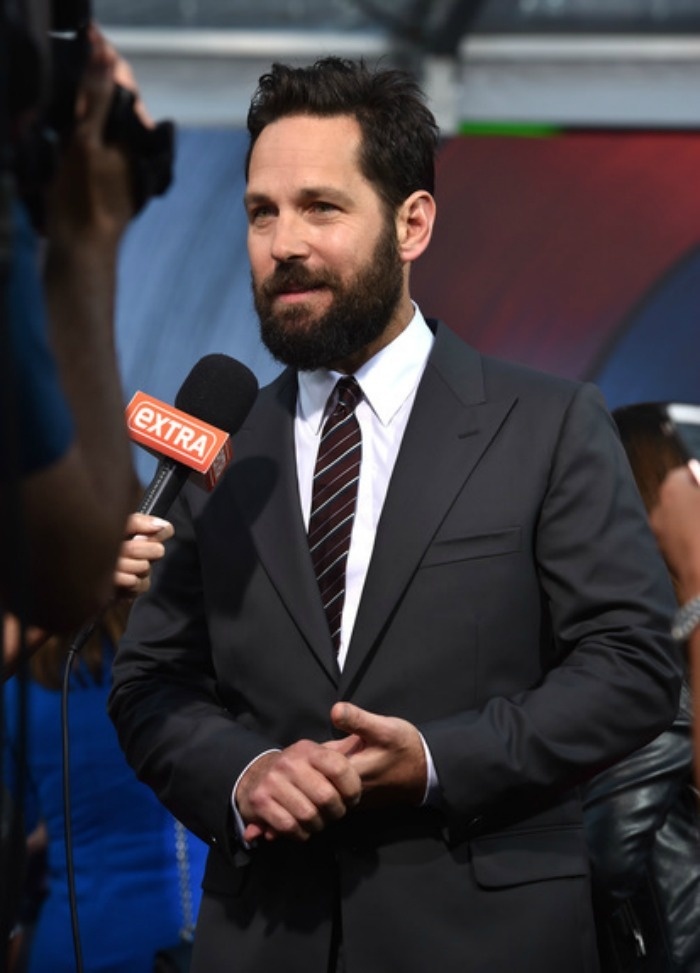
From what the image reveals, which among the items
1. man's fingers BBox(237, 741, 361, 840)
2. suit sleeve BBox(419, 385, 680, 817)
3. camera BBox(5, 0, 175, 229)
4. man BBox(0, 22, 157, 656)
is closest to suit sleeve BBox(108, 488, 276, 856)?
man's fingers BBox(237, 741, 361, 840)

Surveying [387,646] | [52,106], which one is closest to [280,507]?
[387,646]

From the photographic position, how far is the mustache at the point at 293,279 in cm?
282

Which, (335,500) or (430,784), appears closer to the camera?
(430,784)

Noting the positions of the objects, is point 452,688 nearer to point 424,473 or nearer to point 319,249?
point 424,473

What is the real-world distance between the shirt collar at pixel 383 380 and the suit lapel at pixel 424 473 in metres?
0.04

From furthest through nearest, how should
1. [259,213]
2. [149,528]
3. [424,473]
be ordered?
[259,213] < [424,473] < [149,528]

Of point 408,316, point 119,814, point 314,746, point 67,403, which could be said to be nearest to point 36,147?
point 67,403

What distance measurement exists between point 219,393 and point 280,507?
218 millimetres

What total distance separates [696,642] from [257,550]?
748 mm

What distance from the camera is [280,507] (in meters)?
2.74

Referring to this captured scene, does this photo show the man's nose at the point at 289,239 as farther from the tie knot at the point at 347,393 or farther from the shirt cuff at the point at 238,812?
the shirt cuff at the point at 238,812

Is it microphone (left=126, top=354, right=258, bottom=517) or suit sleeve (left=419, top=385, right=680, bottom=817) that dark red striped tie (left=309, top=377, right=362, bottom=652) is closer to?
microphone (left=126, top=354, right=258, bottom=517)

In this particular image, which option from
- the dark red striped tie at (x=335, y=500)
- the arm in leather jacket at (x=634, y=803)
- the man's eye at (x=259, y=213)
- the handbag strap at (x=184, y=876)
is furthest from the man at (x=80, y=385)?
the handbag strap at (x=184, y=876)

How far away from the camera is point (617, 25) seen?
505 cm
